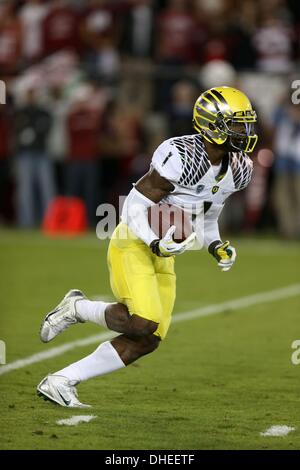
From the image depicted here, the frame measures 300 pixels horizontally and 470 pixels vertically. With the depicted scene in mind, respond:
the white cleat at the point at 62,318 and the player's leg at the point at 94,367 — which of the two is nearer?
the player's leg at the point at 94,367

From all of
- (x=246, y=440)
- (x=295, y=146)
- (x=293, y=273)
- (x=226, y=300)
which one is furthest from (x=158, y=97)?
(x=246, y=440)

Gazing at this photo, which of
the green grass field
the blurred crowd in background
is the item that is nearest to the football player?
the green grass field

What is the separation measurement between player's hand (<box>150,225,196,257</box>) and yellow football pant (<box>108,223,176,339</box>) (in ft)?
0.73

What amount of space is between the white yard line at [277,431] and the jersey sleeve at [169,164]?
4.11ft

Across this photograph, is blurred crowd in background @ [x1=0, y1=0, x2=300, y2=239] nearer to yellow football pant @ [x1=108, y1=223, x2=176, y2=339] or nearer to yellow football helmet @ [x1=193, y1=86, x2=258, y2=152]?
yellow football helmet @ [x1=193, y1=86, x2=258, y2=152]

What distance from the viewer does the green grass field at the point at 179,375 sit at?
188 inches

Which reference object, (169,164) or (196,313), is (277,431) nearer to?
(169,164)

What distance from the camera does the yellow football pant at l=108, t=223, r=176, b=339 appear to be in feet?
17.1

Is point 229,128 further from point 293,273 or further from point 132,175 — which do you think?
point 132,175

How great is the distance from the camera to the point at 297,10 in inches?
597

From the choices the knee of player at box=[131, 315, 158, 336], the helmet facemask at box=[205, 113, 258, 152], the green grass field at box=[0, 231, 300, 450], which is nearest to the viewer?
the green grass field at box=[0, 231, 300, 450]

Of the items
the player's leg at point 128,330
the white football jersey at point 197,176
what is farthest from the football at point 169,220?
the player's leg at point 128,330

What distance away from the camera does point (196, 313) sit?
27.1ft

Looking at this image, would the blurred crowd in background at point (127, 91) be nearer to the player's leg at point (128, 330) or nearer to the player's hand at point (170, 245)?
the player's leg at point (128, 330)
